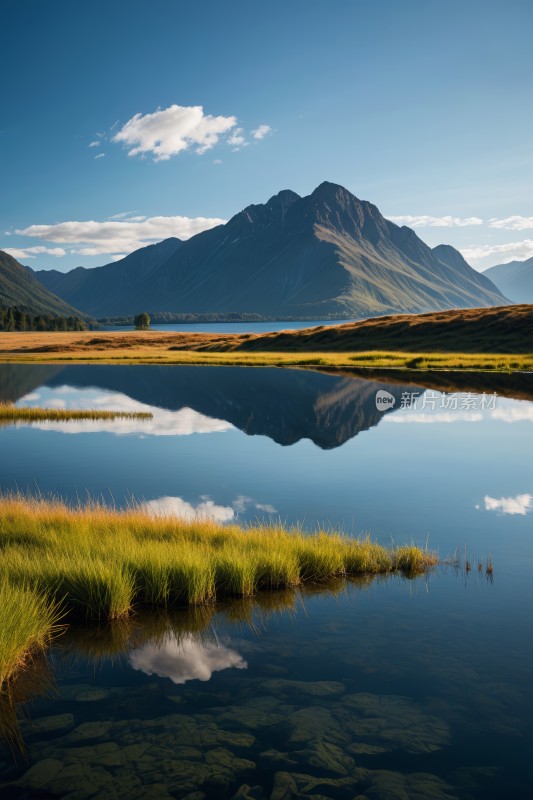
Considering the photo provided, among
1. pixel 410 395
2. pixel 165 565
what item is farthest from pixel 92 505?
pixel 410 395

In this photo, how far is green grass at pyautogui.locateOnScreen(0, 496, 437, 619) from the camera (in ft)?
43.8

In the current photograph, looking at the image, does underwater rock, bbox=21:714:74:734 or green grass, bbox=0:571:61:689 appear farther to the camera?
green grass, bbox=0:571:61:689

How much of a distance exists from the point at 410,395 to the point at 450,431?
21.2 metres

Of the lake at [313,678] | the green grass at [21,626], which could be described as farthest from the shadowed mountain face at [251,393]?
the green grass at [21,626]

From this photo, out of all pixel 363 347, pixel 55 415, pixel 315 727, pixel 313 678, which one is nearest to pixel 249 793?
pixel 315 727

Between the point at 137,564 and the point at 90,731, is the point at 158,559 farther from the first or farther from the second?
the point at 90,731

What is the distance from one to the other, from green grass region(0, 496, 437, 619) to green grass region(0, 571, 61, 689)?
0.29 meters

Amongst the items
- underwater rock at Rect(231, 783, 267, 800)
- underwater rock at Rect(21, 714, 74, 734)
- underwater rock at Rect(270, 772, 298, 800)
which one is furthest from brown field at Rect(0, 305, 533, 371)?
underwater rock at Rect(231, 783, 267, 800)

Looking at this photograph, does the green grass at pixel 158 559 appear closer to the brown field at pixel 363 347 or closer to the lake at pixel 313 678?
the lake at pixel 313 678

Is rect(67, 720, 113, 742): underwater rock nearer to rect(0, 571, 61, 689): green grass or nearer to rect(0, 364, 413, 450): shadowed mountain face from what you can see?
rect(0, 571, 61, 689): green grass

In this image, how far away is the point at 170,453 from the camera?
116ft

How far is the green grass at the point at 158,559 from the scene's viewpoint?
525 inches

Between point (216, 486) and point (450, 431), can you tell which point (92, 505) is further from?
point (450, 431)

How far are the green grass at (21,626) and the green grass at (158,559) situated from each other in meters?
0.29
